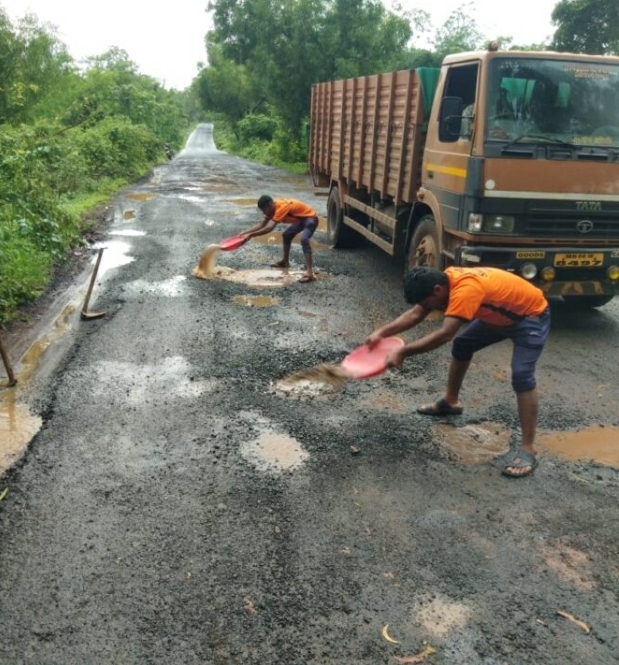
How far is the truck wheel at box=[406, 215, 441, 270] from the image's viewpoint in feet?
22.6

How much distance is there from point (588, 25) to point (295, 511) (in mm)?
27784

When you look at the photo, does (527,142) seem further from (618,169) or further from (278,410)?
(278,410)

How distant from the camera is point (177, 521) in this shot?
346cm

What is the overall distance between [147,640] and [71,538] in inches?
34.2

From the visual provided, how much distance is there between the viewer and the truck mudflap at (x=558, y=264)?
6078mm

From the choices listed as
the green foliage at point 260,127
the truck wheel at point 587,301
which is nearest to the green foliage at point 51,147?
the green foliage at point 260,127

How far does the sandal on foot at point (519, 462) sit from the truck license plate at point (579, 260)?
8.84ft

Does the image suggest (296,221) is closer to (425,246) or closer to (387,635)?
(425,246)

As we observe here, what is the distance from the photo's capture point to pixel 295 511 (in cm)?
358

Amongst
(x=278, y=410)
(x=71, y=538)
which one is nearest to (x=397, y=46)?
(x=278, y=410)

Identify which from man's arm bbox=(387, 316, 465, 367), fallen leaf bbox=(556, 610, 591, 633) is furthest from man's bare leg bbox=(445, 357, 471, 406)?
fallen leaf bbox=(556, 610, 591, 633)

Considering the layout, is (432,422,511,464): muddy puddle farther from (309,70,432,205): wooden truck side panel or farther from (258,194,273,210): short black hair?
(258,194,273,210): short black hair

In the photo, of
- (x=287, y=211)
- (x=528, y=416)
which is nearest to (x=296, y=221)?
(x=287, y=211)

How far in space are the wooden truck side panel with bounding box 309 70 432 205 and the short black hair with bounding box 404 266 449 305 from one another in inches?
149
